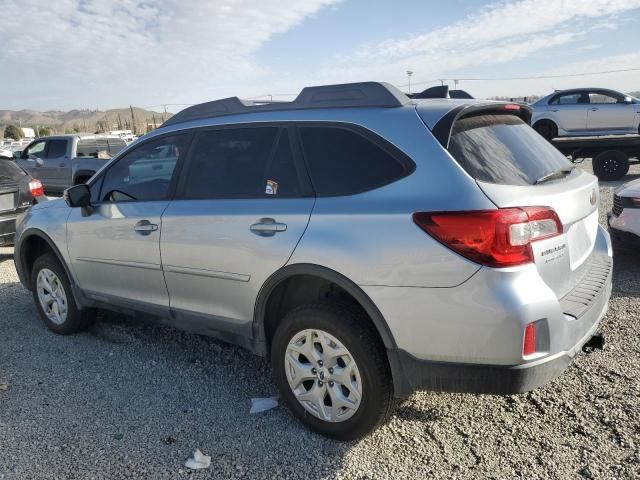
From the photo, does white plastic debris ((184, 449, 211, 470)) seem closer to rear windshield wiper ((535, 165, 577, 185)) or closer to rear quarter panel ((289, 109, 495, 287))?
rear quarter panel ((289, 109, 495, 287))

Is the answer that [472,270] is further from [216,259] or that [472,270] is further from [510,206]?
[216,259]

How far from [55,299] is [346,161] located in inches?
125

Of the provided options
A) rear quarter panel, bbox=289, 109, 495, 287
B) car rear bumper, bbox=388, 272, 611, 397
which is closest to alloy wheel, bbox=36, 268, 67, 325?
rear quarter panel, bbox=289, 109, 495, 287

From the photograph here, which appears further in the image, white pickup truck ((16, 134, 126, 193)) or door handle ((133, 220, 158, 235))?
white pickup truck ((16, 134, 126, 193))

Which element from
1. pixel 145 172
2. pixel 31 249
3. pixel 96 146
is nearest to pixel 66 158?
pixel 96 146

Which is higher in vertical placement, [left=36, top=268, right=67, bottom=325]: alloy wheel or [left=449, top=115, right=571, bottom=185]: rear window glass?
[left=449, top=115, right=571, bottom=185]: rear window glass

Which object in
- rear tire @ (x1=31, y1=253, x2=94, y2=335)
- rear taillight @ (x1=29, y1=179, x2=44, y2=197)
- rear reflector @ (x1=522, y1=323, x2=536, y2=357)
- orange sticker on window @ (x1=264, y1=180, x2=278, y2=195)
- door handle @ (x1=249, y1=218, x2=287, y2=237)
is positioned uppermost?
orange sticker on window @ (x1=264, y1=180, x2=278, y2=195)

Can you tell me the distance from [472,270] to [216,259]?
61.5 inches

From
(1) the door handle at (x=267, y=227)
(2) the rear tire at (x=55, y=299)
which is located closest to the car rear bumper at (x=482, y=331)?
(1) the door handle at (x=267, y=227)

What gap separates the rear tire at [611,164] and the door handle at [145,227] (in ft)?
38.3

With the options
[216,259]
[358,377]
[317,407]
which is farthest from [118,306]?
[358,377]

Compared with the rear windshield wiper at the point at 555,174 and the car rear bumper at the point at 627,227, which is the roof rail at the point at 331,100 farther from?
the car rear bumper at the point at 627,227

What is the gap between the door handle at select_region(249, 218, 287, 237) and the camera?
287 cm

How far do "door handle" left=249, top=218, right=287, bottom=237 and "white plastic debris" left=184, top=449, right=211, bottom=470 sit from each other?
47.6 inches
